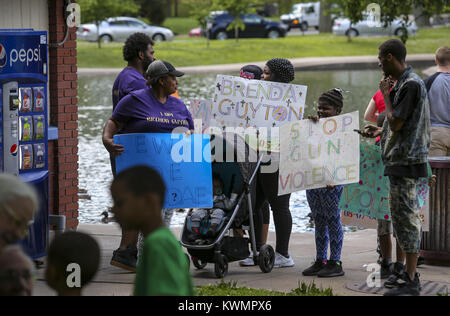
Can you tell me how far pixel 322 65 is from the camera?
3575cm

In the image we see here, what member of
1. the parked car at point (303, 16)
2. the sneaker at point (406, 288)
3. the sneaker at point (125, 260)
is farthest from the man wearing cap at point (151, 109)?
the parked car at point (303, 16)

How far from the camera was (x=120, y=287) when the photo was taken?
671cm

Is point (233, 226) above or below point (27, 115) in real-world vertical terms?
below

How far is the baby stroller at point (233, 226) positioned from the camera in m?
7.12

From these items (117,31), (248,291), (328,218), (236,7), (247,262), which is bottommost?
(247,262)

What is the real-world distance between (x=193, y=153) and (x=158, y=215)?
3542mm

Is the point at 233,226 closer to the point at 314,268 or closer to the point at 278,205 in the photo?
the point at 278,205

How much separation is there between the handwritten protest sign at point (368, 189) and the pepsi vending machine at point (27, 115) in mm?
2597

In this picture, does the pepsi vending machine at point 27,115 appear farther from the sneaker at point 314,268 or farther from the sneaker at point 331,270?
the sneaker at point 331,270

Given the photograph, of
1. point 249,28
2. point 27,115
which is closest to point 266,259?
point 27,115

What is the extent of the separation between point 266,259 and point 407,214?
61.0 inches

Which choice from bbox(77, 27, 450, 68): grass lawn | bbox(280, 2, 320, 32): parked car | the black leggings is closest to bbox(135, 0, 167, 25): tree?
bbox(280, 2, 320, 32): parked car
